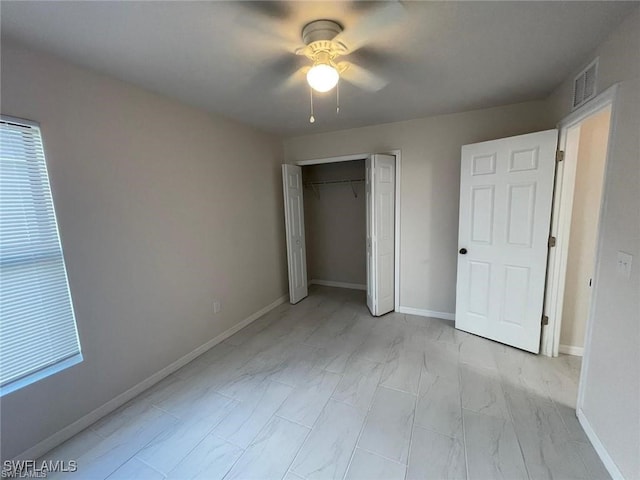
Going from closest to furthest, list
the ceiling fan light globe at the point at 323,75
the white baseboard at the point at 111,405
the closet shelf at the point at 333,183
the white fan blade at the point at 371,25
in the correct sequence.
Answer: the white fan blade at the point at 371,25, the ceiling fan light globe at the point at 323,75, the white baseboard at the point at 111,405, the closet shelf at the point at 333,183

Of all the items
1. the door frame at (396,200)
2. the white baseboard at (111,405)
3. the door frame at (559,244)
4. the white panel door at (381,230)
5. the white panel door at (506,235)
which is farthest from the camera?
the door frame at (396,200)

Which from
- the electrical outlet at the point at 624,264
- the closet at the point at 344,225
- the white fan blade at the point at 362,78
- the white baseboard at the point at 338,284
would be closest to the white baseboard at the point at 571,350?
the electrical outlet at the point at 624,264

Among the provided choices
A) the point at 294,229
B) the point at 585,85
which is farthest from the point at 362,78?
the point at 294,229

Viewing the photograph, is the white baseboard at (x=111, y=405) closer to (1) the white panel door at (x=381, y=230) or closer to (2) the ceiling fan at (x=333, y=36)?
(1) the white panel door at (x=381, y=230)

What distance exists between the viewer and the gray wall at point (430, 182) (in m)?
2.97

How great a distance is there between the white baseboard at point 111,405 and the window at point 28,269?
1.35ft

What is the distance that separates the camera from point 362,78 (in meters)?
2.09

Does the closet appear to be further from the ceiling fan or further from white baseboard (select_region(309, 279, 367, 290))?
the ceiling fan

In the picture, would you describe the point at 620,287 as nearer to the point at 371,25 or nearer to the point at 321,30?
the point at 371,25

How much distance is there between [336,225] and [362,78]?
2.80m

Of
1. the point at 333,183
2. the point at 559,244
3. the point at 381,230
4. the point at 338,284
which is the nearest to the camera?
the point at 559,244

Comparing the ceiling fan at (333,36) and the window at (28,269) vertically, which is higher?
the ceiling fan at (333,36)

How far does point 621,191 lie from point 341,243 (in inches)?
138

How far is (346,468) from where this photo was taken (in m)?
1.52
